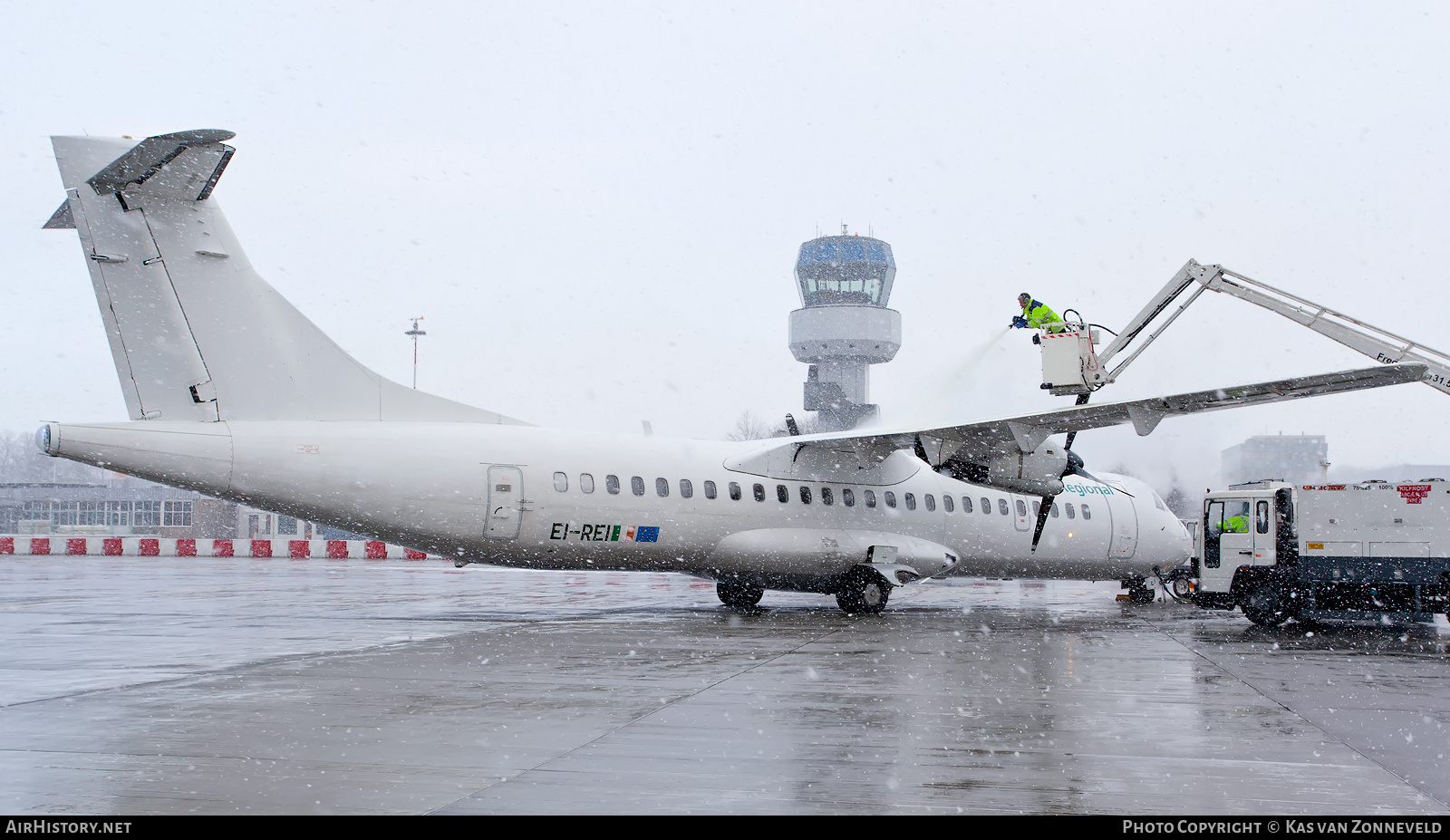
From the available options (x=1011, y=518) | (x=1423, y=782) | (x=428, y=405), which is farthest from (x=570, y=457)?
(x=1423, y=782)

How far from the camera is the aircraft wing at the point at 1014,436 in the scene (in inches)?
575

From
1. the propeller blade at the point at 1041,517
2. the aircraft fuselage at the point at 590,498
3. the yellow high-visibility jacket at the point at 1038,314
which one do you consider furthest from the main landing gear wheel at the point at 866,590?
the yellow high-visibility jacket at the point at 1038,314

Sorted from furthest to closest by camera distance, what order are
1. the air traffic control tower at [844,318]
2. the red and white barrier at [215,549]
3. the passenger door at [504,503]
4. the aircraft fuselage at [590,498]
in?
the air traffic control tower at [844,318]
the red and white barrier at [215,549]
the passenger door at [504,503]
the aircraft fuselage at [590,498]

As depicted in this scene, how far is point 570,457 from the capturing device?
16.4m

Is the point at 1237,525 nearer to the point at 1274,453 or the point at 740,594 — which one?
the point at 740,594

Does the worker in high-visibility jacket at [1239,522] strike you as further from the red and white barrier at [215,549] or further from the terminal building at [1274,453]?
the terminal building at [1274,453]

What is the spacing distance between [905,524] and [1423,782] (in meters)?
13.9

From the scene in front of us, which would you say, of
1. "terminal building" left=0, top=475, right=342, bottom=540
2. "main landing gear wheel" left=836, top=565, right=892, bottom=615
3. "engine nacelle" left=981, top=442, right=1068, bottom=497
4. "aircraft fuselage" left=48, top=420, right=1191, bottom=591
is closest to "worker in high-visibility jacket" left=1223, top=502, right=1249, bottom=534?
"engine nacelle" left=981, top=442, right=1068, bottom=497

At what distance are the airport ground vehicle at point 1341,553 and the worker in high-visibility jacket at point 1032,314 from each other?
4528 mm

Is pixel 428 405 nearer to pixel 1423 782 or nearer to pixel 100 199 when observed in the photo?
pixel 100 199

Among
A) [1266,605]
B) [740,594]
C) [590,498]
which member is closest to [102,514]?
[740,594]

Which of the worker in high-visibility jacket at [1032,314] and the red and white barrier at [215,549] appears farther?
the red and white barrier at [215,549]

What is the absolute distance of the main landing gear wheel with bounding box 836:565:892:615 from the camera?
19.1 m

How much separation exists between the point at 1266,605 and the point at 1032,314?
5.67 m
